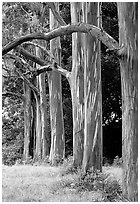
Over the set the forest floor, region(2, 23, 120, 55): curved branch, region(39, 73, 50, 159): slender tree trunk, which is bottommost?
the forest floor

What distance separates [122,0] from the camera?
8.40 meters

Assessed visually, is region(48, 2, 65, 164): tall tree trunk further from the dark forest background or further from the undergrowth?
the undergrowth

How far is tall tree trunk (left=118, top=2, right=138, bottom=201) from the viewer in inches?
324

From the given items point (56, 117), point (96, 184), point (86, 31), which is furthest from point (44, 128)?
point (86, 31)

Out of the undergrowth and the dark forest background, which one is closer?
the undergrowth

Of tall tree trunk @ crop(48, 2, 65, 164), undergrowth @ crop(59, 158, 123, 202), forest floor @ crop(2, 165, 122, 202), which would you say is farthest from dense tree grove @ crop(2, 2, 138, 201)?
forest floor @ crop(2, 165, 122, 202)

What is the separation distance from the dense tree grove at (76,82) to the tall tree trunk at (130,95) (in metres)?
0.02

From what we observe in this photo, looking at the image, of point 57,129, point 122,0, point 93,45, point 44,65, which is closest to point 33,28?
point 44,65

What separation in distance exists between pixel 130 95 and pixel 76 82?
569 cm

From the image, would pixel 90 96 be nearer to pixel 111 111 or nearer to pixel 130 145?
pixel 130 145

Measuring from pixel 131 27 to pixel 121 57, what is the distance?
65 centimetres

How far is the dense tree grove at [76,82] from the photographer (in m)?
8.36

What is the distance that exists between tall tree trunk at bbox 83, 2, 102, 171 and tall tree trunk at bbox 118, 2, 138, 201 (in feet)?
11.3

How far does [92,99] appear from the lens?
1205cm
